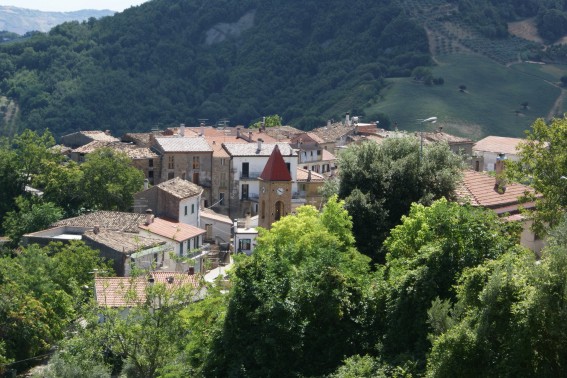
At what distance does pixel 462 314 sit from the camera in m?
25.6

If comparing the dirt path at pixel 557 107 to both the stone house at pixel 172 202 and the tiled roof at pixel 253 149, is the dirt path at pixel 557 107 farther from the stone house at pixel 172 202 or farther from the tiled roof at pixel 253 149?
the stone house at pixel 172 202

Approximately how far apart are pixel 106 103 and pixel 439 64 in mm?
50758

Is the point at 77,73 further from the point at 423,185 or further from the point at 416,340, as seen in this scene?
the point at 416,340

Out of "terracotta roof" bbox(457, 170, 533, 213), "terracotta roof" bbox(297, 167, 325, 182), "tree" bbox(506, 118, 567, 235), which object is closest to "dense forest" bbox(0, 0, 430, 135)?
"terracotta roof" bbox(297, 167, 325, 182)

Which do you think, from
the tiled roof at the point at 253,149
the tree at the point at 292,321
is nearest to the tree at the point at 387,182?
the tree at the point at 292,321

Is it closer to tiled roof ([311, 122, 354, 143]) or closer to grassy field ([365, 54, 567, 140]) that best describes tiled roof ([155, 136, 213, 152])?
tiled roof ([311, 122, 354, 143])

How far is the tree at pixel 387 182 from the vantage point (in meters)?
45.5

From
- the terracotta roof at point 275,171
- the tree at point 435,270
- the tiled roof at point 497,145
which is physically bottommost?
the tiled roof at point 497,145

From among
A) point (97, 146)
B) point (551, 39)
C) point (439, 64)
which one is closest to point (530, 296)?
point (97, 146)

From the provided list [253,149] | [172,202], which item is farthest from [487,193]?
[253,149]

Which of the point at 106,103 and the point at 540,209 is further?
the point at 106,103

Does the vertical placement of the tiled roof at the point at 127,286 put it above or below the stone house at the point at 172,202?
above

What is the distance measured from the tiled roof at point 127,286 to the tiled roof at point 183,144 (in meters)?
34.6

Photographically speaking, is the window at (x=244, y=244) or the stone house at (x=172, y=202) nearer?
the window at (x=244, y=244)
